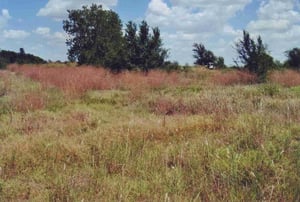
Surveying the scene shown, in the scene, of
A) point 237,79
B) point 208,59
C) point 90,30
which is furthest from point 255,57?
point 90,30

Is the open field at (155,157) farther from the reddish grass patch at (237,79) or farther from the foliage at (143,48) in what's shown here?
the foliage at (143,48)

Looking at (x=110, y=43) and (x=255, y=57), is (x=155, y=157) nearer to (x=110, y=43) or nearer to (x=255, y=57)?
(x=255, y=57)

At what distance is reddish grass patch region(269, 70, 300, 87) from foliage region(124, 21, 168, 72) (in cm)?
742

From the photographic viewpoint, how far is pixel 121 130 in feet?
21.2

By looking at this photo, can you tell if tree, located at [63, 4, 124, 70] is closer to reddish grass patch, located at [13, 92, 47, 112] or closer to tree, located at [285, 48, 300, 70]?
tree, located at [285, 48, 300, 70]

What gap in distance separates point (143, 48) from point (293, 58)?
784 centimetres

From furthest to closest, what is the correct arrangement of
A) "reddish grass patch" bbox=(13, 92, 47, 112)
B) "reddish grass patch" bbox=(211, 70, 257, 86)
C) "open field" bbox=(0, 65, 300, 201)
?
1. "reddish grass patch" bbox=(211, 70, 257, 86)
2. "reddish grass patch" bbox=(13, 92, 47, 112)
3. "open field" bbox=(0, 65, 300, 201)

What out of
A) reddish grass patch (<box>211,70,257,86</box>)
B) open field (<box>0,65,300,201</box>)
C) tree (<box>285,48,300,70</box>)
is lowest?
open field (<box>0,65,300,201</box>)

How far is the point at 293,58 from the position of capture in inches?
948

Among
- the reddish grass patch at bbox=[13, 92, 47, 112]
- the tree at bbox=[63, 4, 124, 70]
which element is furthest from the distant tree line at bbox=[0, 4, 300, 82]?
the reddish grass patch at bbox=[13, 92, 47, 112]

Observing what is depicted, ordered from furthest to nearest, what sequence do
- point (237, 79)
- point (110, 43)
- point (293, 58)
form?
1. point (110, 43)
2. point (293, 58)
3. point (237, 79)

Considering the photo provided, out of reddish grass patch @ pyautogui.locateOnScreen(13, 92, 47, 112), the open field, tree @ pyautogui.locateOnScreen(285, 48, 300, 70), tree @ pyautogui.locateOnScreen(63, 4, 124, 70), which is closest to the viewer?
the open field

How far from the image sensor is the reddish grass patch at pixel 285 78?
54.6 ft

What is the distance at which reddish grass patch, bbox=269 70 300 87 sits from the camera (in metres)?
16.6
